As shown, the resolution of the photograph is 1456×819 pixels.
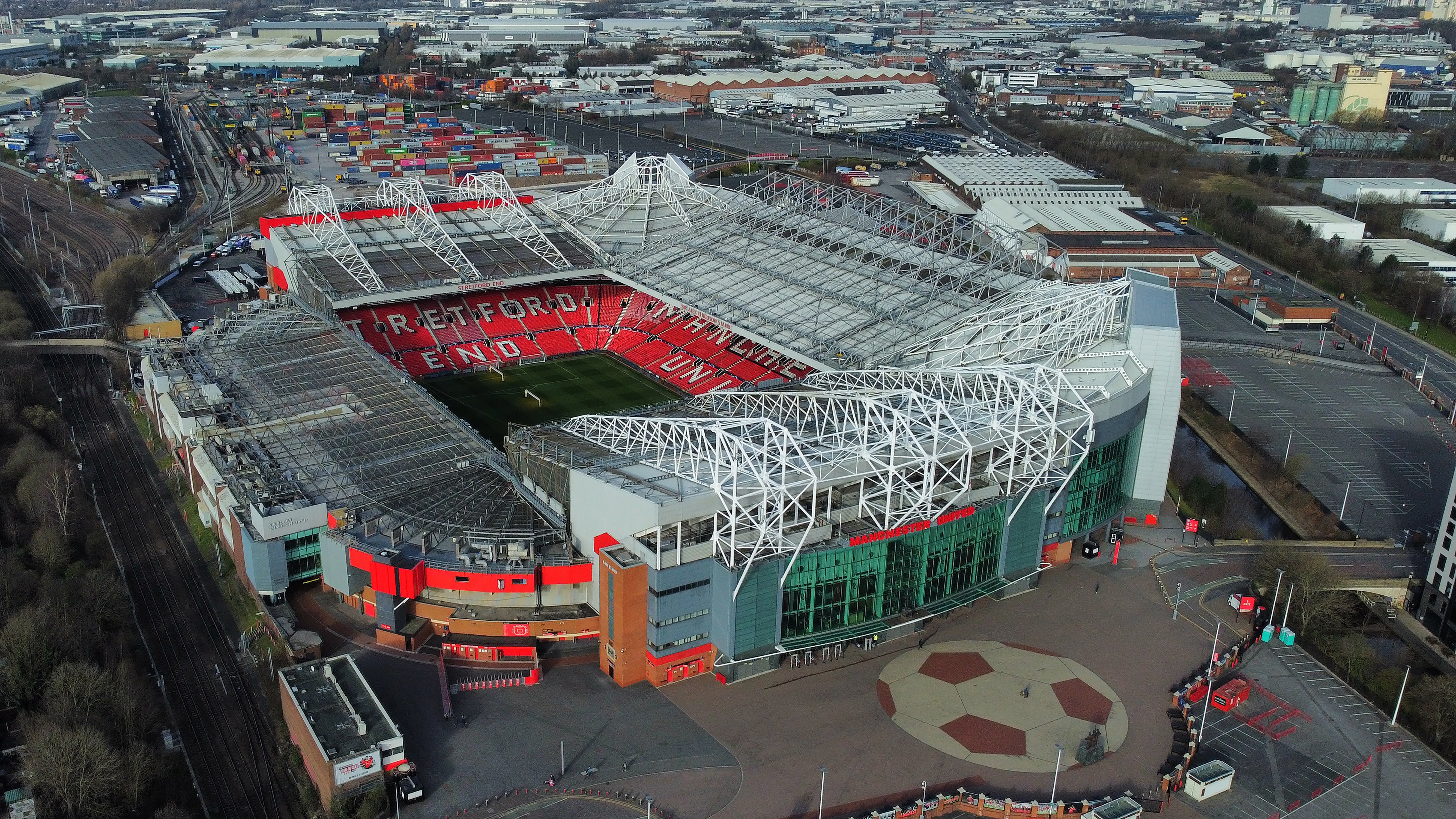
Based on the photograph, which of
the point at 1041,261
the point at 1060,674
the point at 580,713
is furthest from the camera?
the point at 1041,261

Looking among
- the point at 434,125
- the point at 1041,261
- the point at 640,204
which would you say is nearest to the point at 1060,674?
the point at 1041,261

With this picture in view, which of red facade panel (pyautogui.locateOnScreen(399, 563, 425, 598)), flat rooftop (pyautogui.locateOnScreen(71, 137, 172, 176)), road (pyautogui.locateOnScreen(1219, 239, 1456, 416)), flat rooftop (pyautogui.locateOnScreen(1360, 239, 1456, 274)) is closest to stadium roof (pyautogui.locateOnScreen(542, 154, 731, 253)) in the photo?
red facade panel (pyautogui.locateOnScreen(399, 563, 425, 598))

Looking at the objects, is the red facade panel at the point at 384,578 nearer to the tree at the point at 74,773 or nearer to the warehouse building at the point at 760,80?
the tree at the point at 74,773

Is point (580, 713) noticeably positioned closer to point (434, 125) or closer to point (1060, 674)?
point (1060, 674)

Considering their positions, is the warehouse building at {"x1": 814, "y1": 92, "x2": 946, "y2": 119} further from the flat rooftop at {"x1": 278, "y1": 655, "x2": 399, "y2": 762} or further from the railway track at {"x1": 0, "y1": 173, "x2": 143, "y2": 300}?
the flat rooftop at {"x1": 278, "y1": 655, "x2": 399, "y2": 762}

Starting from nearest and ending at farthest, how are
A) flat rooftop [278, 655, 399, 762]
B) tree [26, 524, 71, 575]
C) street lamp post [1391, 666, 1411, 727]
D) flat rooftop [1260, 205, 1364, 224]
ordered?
1. flat rooftop [278, 655, 399, 762]
2. street lamp post [1391, 666, 1411, 727]
3. tree [26, 524, 71, 575]
4. flat rooftop [1260, 205, 1364, 224]

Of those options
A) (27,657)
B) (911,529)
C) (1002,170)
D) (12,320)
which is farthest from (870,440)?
(1002,170)
